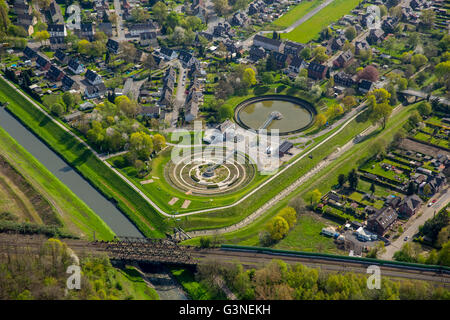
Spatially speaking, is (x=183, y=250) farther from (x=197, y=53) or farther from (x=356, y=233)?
(x=197, y=53)

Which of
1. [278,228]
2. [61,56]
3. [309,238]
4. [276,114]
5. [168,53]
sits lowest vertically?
[309,238]

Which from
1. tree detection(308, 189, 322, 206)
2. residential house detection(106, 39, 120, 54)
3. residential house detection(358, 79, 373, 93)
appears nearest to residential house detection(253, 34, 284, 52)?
residential house detection(358, 79, 373, 93)

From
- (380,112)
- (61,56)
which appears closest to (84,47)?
(61,56)

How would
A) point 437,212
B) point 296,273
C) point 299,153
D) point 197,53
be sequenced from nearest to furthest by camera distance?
point 296,273, point 437,212, point 299,153, point 197,53

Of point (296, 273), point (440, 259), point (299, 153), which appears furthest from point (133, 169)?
point (440, 259)

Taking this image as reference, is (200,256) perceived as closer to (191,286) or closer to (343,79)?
(191,286)

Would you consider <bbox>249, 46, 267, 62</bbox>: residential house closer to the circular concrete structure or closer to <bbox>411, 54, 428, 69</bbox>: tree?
the circular concrete structure
